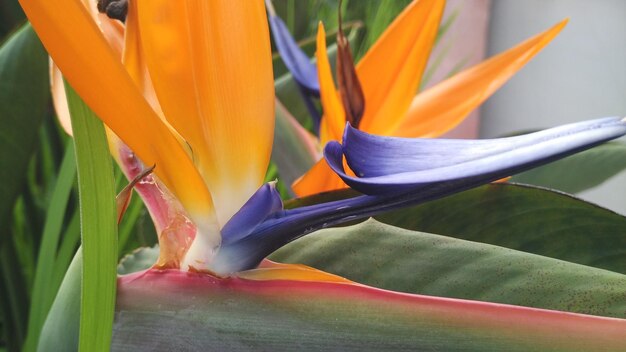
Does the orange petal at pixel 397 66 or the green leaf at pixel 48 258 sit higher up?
the orange petal at pixel 397 66

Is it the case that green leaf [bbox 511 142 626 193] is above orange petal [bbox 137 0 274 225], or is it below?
below

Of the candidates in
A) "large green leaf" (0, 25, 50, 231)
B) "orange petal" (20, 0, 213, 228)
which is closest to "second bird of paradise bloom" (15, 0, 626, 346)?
"orange petal" (20, 0, 213, 228)

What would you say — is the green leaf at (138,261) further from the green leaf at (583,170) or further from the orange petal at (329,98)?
the green leaf at (583,170)

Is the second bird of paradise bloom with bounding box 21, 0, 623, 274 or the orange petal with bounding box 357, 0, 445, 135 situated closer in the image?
the second bird of paradise bloom with bounding box 21, 0, 623, 274

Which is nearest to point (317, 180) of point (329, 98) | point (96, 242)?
point (329, 98)

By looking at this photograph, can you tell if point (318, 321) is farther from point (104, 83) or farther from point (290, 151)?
point (290, 151)

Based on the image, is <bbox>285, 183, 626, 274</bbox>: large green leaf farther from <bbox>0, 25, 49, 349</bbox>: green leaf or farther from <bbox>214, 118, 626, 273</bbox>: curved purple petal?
<bbox>0, 25, 49, 349</bbox>: green leaf

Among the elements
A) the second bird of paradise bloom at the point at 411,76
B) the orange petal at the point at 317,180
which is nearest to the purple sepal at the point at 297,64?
the second bird of paradise bloom at the point at 411,76

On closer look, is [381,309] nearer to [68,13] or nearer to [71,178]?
[68,13]
